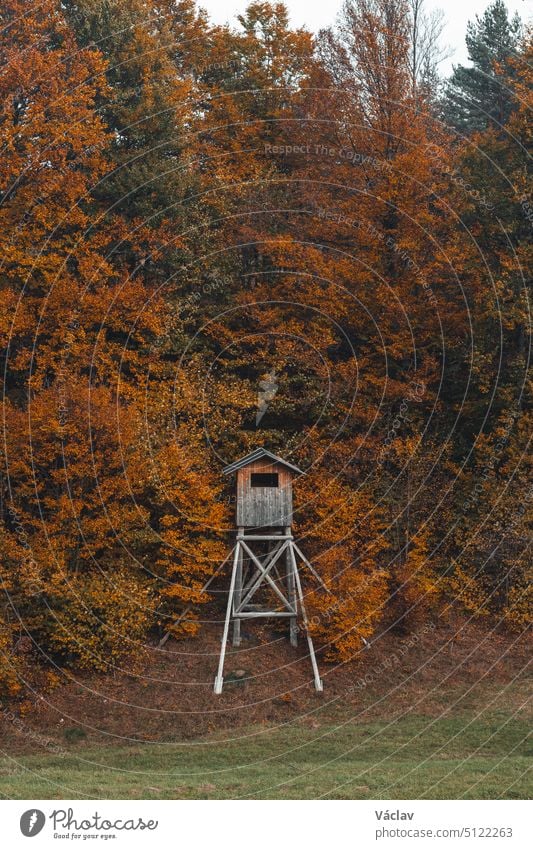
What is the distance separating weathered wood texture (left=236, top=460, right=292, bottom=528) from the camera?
37844 millimetres

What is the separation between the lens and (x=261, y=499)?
1492 inches

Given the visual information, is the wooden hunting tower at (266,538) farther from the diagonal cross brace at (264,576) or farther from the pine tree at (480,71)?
the pine tree at (480,71)

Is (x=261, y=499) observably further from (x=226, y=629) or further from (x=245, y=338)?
(x=245, y=338)

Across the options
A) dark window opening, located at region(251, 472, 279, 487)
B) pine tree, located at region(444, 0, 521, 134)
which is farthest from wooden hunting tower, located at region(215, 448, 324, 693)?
pine tree, located at region(444, 0, 521, 134)

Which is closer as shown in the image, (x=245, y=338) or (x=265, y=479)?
(x=265, y=479)

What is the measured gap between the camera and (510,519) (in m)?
40.2

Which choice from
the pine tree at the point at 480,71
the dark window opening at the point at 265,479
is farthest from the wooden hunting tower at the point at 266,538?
the pine tree at the point at 480,71

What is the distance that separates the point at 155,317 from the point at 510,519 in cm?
1625

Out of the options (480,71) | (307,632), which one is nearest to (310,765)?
(307,632)

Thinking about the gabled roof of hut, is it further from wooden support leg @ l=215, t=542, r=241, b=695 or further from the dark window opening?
wooden support leg @ l=215, t=542, r=241, b=695

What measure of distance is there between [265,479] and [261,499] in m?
1.56

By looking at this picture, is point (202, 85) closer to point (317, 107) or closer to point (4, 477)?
point (317, 107)

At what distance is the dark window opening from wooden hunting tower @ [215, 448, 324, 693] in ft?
1.15

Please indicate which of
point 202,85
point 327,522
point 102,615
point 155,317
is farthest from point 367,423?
point 202,85
